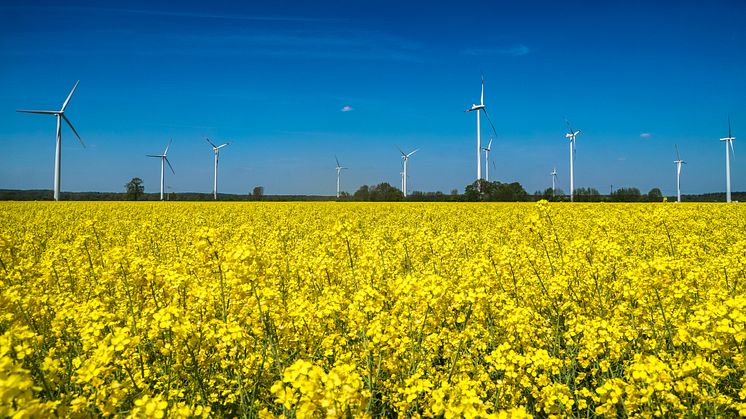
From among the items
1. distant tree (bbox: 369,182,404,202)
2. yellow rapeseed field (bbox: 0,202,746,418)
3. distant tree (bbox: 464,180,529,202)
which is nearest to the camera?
yellow rapeseed field (bbox: 0,202,746,418)

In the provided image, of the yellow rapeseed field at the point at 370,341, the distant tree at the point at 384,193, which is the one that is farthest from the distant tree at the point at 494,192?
the yellow rapeseed field at the point at 370,341

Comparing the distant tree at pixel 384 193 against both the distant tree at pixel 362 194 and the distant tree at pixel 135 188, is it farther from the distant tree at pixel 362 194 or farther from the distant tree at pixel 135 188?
the distant tree at pixel 135 188

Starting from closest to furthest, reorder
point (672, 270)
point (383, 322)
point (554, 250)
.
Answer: point (383, 322) → point (672, 270) → point (554, 250)

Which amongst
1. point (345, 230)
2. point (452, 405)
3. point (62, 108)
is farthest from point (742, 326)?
point (62, 108)

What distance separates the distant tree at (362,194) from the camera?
59906 mm

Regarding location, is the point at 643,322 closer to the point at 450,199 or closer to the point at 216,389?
the point at 216,389

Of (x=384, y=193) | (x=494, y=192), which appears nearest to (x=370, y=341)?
(x=494, y=192)

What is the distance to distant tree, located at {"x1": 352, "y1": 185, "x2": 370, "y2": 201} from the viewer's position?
59.9 metres

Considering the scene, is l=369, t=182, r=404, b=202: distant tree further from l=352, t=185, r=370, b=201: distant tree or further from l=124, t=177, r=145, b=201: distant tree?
l=124, t=177, r=145, b=201: distant tree

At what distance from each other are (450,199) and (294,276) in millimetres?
43232

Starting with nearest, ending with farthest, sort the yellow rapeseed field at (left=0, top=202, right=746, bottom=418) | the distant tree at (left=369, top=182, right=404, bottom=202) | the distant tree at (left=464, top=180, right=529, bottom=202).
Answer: the yellow rapeseed field at (left=0, top=202, right=746, bottom=418), the distant tree at (left=464, top=180, right=529, bottom=202), the distant tree at (left=369, top=182, right=404, bottom=202)

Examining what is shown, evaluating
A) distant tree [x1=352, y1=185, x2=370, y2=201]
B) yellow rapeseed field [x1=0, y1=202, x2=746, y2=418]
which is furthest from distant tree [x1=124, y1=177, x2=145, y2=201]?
yellow rapeseed field [x1=0, y1=202, x2=746, y2=418]

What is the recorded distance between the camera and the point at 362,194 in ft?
202

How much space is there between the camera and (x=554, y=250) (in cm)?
975
